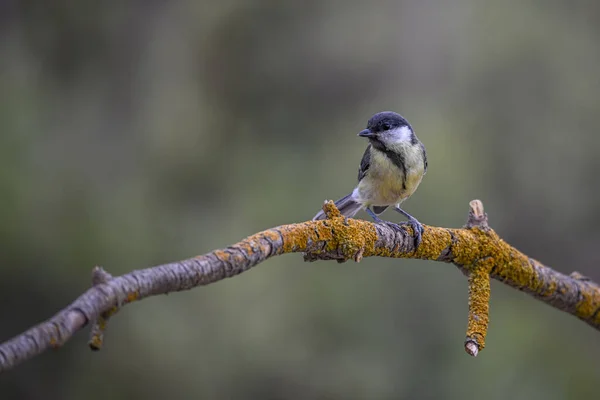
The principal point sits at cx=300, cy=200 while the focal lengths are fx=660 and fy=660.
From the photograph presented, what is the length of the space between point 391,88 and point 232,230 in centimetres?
246

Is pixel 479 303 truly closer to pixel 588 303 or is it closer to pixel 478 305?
pixel 478 305

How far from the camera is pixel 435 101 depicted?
7.16 metres

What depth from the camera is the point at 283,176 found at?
6910 mm

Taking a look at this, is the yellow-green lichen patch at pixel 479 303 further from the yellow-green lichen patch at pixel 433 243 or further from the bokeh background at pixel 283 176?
the bokeh background at pixel 283 176

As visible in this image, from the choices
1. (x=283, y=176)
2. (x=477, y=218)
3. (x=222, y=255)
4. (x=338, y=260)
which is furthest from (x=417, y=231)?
(x=283, y=176)

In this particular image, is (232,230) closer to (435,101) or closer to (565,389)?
(435,101)

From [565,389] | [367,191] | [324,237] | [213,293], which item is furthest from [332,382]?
[324,237]

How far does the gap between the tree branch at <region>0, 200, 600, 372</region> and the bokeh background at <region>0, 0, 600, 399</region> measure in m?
3.11

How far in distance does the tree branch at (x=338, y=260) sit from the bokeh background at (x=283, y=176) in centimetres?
311

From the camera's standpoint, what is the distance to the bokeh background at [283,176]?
600 cm

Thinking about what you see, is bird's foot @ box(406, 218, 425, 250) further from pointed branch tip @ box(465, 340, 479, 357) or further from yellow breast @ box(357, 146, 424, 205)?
yellow breast @ box(357, 146, 424, 205)

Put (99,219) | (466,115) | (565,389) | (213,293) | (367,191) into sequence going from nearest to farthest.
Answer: (367,191), (565,389), (213,293), (99,219), (466,115)

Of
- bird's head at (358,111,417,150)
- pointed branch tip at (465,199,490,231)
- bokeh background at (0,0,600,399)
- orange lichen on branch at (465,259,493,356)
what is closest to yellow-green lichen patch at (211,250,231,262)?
orange lichen on branch at (465,259,493,356)

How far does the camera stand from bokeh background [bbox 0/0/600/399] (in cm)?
600
